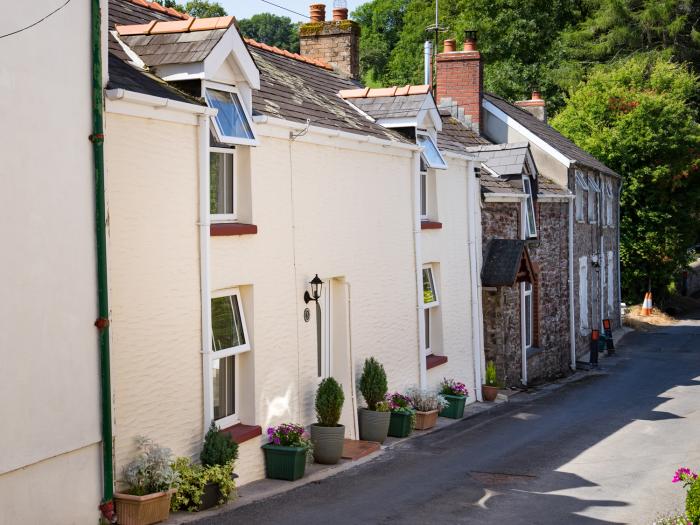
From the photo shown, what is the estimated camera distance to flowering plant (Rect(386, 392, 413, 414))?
54.1 ft

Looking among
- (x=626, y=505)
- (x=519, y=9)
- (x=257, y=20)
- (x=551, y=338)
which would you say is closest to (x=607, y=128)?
(x=551, y=338)

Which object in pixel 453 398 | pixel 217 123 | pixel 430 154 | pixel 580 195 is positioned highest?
pixel 430 154

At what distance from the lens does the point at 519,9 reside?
196 ft

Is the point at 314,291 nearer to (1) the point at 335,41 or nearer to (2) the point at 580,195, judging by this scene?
(1) the point at 335,41

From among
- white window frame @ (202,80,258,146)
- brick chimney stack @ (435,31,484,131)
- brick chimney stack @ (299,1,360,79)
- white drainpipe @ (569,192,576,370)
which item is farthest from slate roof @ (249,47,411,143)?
white drainpipe @ (569,192,576,370)

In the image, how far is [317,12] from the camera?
2367 cm

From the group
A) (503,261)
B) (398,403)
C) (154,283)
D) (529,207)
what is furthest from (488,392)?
(154,283)

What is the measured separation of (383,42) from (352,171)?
184 ft

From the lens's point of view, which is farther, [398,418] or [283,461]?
[398,418]

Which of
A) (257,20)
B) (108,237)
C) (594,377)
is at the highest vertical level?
(257,20)

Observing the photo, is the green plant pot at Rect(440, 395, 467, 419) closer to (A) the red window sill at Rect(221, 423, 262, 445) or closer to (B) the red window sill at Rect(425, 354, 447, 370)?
(B) the red window sill at Rect(425, 354, 447, 370)

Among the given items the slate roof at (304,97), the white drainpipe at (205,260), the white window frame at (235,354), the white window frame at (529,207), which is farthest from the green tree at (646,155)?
the white drainpipe at (205,260)

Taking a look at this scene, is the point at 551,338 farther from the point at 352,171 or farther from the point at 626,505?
the point at 626,505

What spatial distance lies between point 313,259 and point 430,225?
494cm
